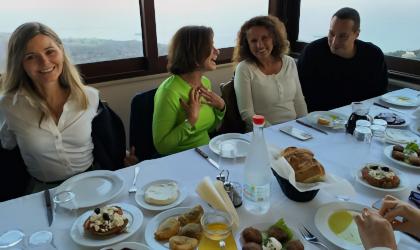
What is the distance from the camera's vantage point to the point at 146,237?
98 cm

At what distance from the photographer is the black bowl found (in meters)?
1.13

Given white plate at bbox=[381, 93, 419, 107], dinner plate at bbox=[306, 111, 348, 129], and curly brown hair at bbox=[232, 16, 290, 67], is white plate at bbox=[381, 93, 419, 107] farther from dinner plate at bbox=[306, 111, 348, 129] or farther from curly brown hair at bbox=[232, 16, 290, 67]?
curly brown hair at bbox=[232, 16, 290, 67]

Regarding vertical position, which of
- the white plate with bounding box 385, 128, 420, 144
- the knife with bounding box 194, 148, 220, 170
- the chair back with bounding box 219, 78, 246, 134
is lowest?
the chair back with bounding box 219, 78, 246, 134

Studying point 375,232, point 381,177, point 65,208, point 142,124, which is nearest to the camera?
point 375,232

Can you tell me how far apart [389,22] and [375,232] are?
8.65 feet

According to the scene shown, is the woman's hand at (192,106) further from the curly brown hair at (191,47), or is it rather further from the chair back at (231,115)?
the chair back at (231,115)

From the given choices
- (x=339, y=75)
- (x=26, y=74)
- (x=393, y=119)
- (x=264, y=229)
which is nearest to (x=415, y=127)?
(x=393, y=119)

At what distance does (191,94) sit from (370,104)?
1136 mm

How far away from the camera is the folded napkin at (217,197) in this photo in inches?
40.0

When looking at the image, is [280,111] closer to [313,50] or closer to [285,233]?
[313,50]

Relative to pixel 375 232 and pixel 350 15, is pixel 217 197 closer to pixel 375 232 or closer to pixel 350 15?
pixel 375 232

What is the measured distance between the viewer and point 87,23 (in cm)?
255

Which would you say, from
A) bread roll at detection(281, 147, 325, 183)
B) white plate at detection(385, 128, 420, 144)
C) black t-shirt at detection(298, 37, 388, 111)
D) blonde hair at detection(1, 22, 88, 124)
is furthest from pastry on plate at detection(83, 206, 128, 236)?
black t-shirt at detection(298, 37, 388, 111)

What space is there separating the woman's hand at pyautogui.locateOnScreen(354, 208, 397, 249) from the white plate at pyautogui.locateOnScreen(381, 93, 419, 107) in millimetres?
1405
